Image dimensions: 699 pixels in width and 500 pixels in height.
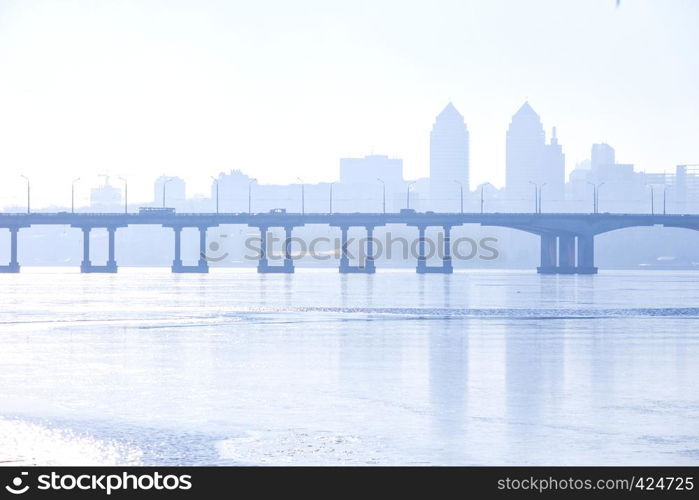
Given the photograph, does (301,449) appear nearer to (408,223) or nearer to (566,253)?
(408,223)

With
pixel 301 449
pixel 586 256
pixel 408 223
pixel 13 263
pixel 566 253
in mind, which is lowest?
pixel 13 263

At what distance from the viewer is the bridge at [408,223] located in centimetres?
18150

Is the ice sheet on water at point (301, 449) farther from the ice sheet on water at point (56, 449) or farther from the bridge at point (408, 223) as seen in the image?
the bridge at point (408, 223)

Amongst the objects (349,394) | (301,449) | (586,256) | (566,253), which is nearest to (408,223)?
(566,253)

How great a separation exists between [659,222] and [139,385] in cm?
16920

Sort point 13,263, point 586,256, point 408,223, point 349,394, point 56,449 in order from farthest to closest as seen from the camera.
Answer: point 13,263, point 408,223, point 586,256, point 349,394, point 56,449

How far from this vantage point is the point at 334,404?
19.7 meters

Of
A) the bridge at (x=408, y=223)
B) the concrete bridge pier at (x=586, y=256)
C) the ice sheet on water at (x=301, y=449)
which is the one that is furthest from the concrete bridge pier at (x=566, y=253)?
the ice sheet on water at (x=301, y=449)

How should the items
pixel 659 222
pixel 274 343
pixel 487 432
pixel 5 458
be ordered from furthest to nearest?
pixel 659 222 < pixel 274 343 < pixel 487 432 < pixel 5 458

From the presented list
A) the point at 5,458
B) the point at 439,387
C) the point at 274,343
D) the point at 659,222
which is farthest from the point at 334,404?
the point at 659,222

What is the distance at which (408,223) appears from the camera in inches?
7485

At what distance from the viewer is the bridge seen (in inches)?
7146
